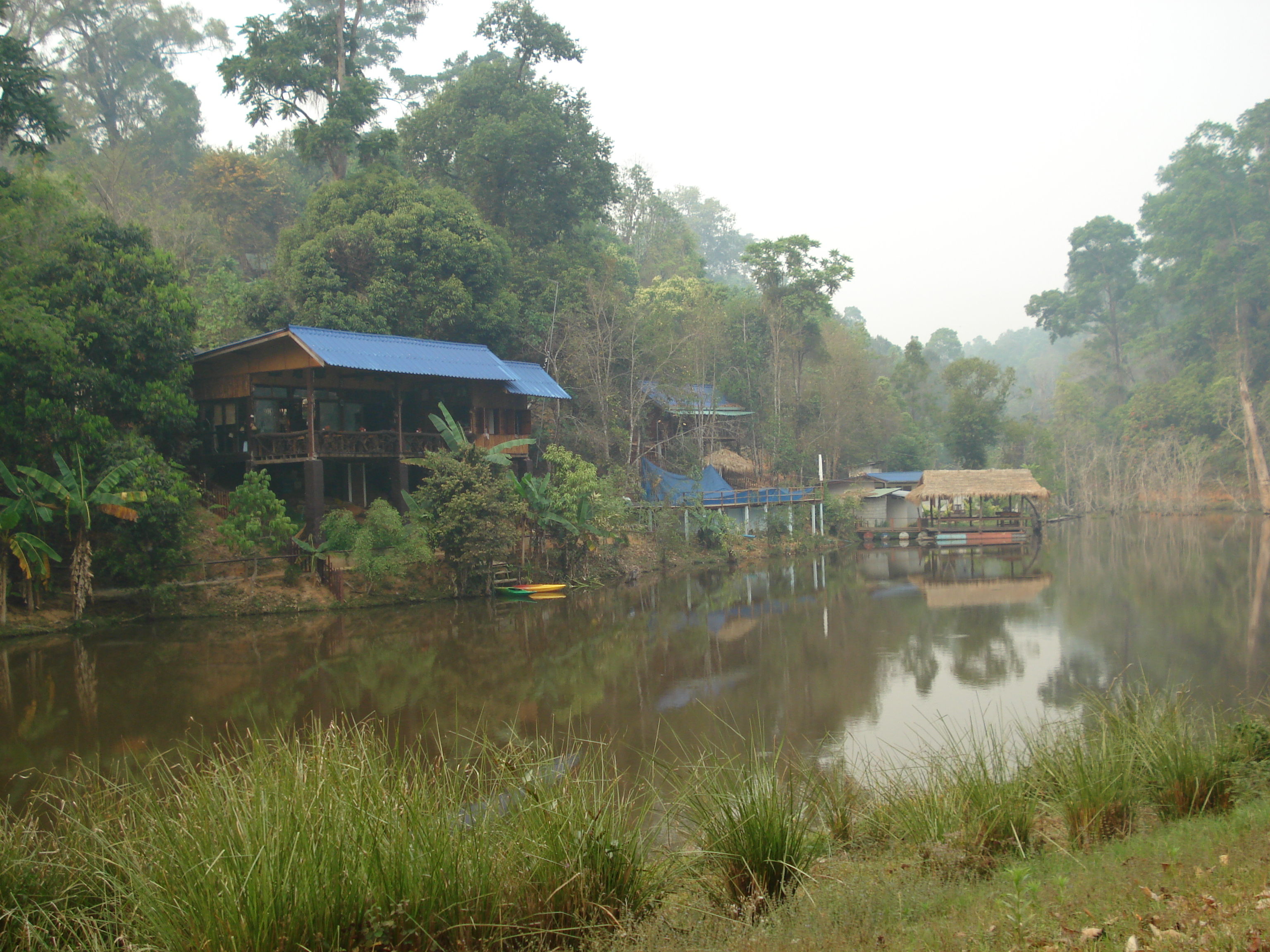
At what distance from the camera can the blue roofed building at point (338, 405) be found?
63.5 ft

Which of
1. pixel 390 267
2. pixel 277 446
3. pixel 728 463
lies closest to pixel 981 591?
pixel 728 463

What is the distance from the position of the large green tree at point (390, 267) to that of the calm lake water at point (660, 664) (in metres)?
9.42

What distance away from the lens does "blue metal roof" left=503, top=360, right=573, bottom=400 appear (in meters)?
23.5

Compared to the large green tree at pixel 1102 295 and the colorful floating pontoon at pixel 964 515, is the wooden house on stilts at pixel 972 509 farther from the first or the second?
the large green tree at pixel 1102 295

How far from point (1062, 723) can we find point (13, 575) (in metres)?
16.4

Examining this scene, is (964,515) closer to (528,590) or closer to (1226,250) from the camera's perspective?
(528,590)

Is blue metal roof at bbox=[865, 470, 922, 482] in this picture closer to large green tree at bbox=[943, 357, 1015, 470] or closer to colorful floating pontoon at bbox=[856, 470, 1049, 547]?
colorful floating pontoon at bbox=[856, 470, 1049, 547]

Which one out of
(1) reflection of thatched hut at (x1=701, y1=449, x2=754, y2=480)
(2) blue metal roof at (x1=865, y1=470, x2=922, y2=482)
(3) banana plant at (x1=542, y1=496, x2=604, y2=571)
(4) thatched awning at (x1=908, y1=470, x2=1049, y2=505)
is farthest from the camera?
(2) blue metal roof at (x1=865, y1=470, x2=922, y2=482)

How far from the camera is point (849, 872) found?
179 inches

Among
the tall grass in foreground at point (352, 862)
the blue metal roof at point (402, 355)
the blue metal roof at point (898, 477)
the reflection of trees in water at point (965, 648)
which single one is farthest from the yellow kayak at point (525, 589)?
the blue metal roof at point (898, 477)

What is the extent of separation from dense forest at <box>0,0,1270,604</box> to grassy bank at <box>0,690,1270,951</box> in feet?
42.2

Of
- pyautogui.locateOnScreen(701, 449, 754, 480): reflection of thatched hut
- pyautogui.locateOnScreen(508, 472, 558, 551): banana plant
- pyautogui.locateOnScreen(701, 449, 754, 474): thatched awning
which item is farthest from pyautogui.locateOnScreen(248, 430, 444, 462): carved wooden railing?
pyautogui.locateOnScreen(701, 449, 754, 474): thatched awning

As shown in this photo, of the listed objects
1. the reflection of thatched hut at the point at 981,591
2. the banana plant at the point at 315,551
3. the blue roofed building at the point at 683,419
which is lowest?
the reflection of thatched hut at the point at 981,591

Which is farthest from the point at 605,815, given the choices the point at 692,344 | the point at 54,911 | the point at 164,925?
the point at 692,344
